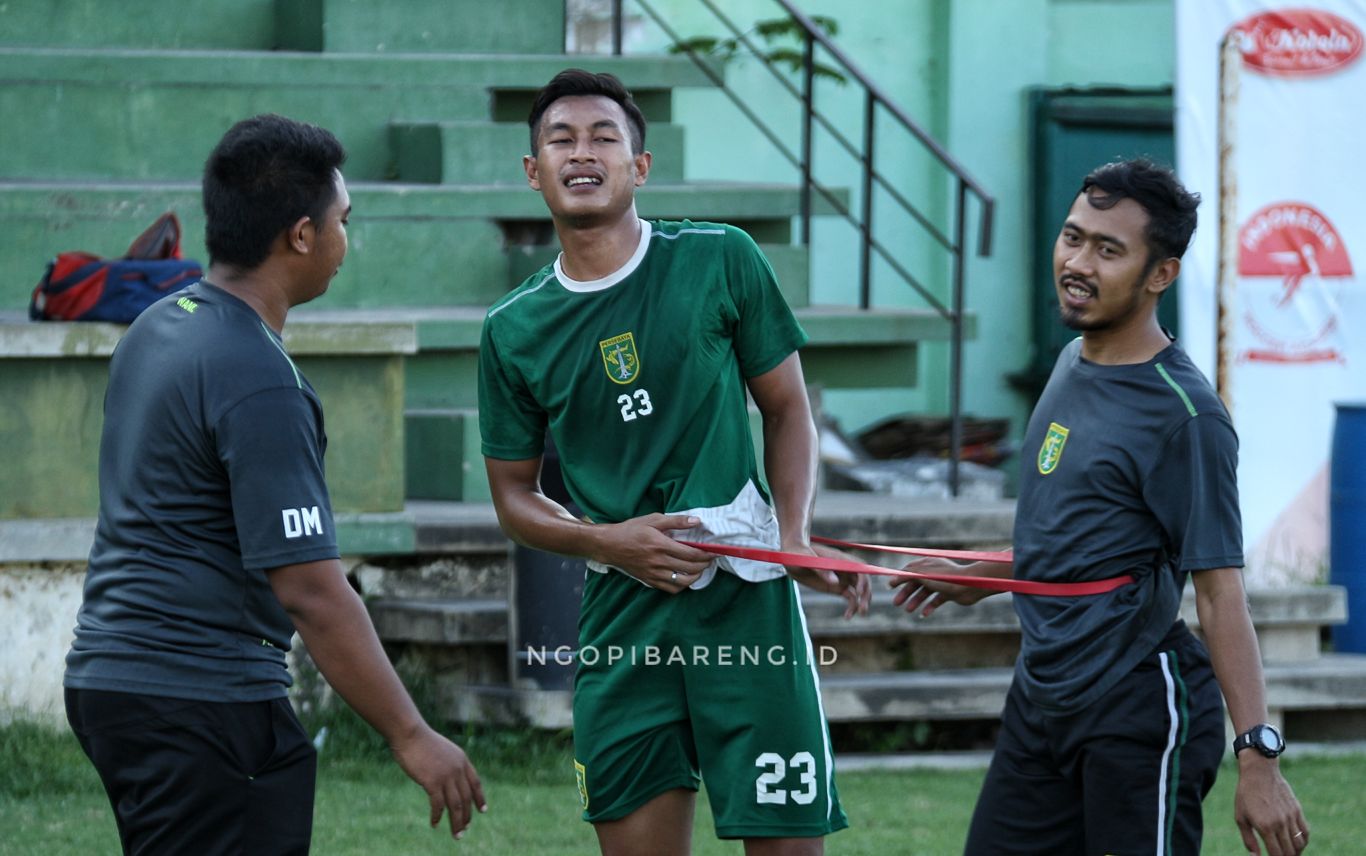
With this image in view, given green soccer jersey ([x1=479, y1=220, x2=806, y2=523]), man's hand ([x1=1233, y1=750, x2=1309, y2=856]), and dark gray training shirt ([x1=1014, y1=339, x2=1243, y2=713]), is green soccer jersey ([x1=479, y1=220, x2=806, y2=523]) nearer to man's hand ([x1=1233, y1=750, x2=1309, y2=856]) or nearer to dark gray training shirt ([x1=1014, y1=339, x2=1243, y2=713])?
dark gray training shirt ([x1=1014, y1=339, x2=1243, y2=713])

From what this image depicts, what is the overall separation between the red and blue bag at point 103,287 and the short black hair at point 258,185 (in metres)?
3.87

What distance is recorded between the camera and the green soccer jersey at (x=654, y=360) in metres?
4.31

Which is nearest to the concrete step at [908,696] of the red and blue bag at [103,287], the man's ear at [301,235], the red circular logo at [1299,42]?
the red and blue bag at [103,287]

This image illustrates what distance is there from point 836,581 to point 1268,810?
98cm

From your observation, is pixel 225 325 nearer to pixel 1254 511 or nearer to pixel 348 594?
pixel 348 594

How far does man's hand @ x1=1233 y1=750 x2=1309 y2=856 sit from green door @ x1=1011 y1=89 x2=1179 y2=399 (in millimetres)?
9346

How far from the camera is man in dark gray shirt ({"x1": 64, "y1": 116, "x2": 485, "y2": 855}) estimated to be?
354 centimetres

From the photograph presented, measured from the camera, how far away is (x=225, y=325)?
361 centimetres

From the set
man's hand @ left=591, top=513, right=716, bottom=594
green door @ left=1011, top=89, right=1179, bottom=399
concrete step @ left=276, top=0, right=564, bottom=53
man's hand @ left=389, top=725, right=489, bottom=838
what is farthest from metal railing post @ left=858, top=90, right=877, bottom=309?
man's hand @ left=389, top=725, right=489, bottom=838

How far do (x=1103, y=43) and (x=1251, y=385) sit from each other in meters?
4.68

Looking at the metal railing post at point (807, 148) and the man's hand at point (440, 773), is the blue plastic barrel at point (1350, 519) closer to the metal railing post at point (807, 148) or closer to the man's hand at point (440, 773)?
the metal railing post at point (807, 148)

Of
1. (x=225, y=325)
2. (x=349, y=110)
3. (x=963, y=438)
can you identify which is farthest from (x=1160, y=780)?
(x=963, y=438)

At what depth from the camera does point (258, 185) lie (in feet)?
12.2

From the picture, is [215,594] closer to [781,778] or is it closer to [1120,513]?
[781,778]
